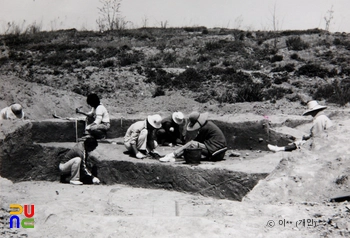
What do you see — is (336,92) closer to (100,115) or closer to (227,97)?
(227,97)

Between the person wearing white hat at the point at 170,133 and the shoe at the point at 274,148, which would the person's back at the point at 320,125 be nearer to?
the shoe at the point at 274,148

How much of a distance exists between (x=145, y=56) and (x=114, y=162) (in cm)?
1172

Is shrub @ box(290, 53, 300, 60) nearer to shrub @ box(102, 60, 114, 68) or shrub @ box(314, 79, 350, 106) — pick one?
shrub @ box(314, 79, 350, 106)

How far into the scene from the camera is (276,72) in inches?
620

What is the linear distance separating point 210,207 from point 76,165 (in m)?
3.27

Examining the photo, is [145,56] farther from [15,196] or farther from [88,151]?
[15,196]

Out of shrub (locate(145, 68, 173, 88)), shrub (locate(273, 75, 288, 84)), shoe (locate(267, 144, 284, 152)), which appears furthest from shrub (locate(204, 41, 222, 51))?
shoe (locate(267, 144, 284, 152))

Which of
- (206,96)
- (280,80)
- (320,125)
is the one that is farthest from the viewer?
(280,80)

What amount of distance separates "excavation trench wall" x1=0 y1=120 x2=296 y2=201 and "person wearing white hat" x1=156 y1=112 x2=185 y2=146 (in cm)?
113

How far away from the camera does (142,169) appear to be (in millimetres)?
6875

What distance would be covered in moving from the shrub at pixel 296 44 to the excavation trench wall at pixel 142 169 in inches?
406

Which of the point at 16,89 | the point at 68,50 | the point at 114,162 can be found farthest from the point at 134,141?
the point at 68,50

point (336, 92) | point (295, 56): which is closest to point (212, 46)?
point (295, 56)

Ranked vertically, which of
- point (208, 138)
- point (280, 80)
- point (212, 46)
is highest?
point (212, 46)
